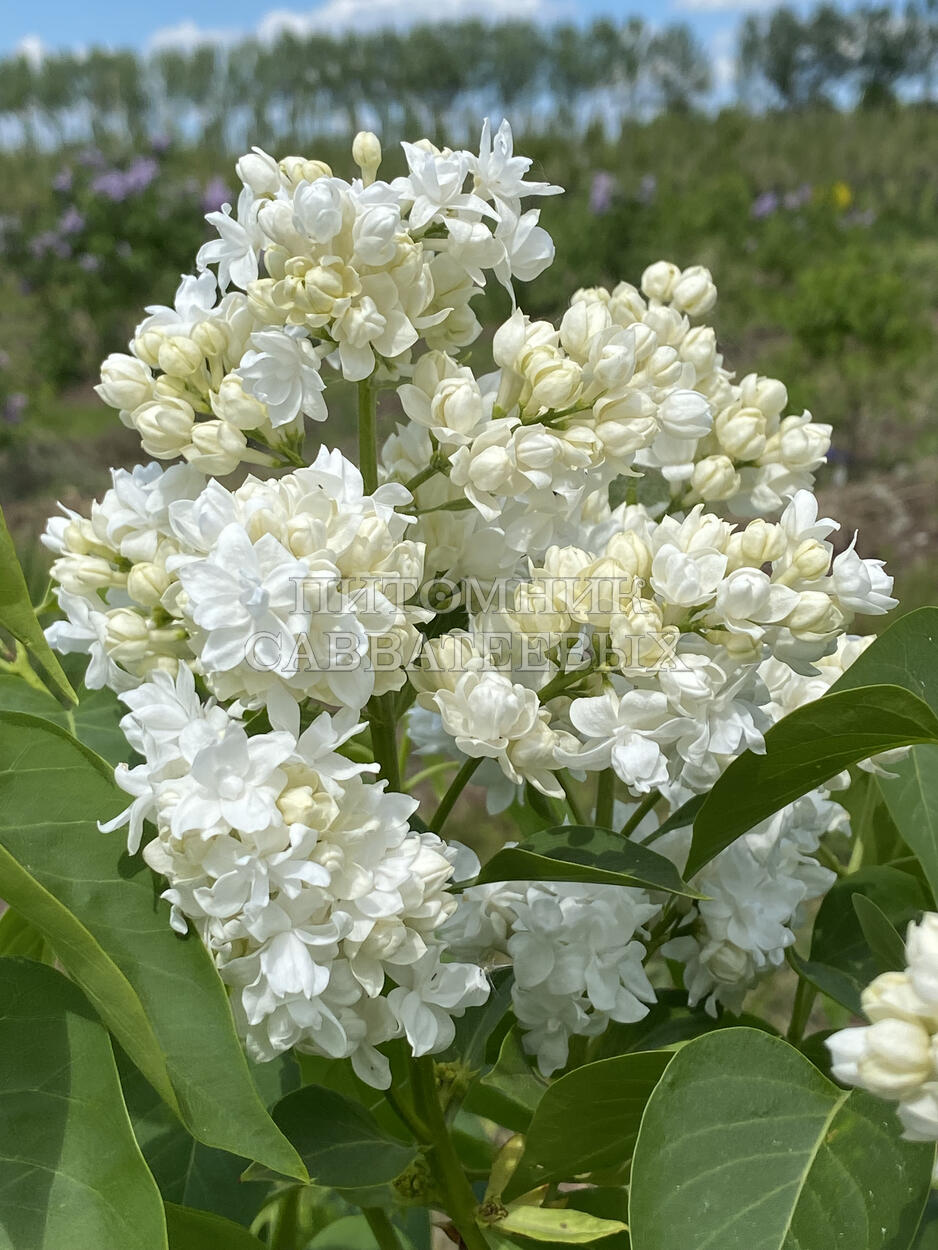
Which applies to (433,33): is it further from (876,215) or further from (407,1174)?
(407,1174)

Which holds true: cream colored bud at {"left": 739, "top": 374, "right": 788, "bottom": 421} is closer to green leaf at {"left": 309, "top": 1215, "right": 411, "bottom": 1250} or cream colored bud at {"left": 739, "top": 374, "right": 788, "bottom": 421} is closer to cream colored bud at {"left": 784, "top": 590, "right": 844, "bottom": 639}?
cream colored bud at {"left": 784, "top": 590, "right": 844, "bottom": 639}

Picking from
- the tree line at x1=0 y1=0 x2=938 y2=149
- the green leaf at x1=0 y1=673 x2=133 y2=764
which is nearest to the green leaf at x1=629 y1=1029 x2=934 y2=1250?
the green leaf at x1=0 y1=673 x2=133 y2=764

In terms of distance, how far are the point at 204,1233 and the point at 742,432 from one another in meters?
0.55

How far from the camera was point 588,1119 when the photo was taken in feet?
2.02

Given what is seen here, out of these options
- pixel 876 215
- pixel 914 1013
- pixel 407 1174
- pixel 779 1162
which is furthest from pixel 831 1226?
pixel 876 215

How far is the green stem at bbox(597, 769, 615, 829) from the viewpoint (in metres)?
0.71

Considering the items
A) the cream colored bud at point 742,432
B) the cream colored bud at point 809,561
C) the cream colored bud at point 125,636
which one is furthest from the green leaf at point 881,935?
the cream colored bud at point 125,636

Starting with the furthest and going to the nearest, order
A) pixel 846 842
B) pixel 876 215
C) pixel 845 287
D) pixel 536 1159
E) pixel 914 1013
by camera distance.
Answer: pixel 876 215 → pixel 845 287 → pixel 846 842 → pixel 536 1159 → pixel 914 1013

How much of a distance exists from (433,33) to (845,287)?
1306 inches

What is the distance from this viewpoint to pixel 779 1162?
544mm

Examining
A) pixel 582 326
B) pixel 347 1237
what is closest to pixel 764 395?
pixel 582 326

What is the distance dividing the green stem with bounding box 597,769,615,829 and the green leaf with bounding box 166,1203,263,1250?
29cm

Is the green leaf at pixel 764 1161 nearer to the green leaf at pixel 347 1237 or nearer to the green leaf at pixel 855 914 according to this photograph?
the green leaf at pixel 855 914

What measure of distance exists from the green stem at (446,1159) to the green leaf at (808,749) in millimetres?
216
